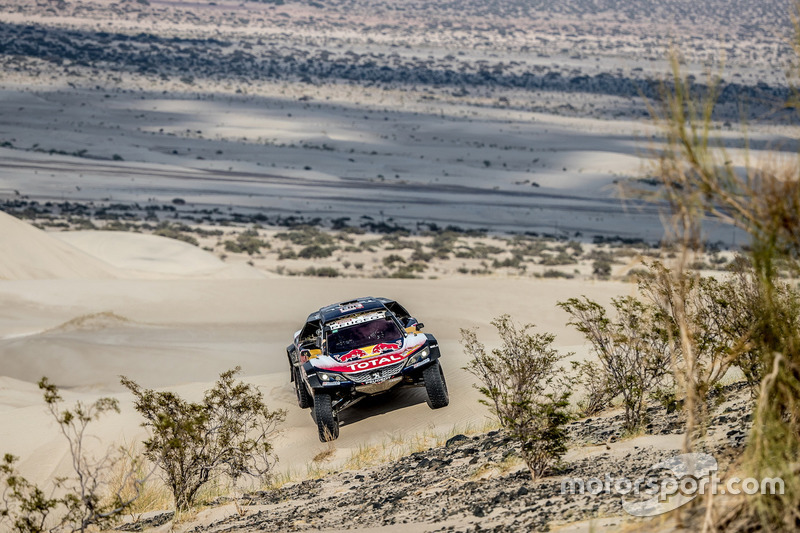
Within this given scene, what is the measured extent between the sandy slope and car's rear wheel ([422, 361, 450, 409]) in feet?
0.71

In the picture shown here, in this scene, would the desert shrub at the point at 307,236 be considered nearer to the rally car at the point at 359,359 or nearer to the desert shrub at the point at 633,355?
the rally car at the point at 359,359

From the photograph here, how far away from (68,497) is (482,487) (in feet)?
11.4

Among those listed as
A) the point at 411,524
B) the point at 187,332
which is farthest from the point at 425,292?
the point at 411,524

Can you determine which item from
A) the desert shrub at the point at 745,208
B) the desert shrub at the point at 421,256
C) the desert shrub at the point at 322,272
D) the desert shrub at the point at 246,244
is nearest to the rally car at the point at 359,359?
the desert shrub at the point at 745,208

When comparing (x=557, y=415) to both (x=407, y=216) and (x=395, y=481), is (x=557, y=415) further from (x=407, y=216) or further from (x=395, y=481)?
(x=407, y=216)

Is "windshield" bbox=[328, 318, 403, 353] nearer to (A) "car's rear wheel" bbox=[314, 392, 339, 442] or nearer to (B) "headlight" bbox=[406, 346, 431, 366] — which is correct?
(B) "headlight" bbox=[406, 346, 431, 366]

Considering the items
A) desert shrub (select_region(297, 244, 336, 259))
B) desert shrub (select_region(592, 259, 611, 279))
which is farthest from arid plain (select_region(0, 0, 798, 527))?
desert shrub (select_region(297, 244, 336, 259))

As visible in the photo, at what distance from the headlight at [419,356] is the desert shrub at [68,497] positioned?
3.61 m

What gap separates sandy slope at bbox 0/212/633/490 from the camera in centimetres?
1137

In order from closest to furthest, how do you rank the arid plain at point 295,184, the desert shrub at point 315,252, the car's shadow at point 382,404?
the car's shadow at point 382,404
the arid plain at point 295,184
the desert shrub at point 315,252

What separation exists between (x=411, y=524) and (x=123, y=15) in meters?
134

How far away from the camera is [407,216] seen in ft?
139

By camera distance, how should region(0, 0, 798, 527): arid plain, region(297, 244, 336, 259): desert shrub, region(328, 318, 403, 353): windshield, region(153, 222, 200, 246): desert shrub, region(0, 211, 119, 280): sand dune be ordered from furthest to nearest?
region(153, 222, 200, 246): desert shrub < region(297, 244, 336, 259): desert shrub < region(0, 211, 119, 280): sand dune < region(0, 0, 798, 527): arid plain < region(328, 318, 403, 353): windshield

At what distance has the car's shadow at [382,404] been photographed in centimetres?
1184
